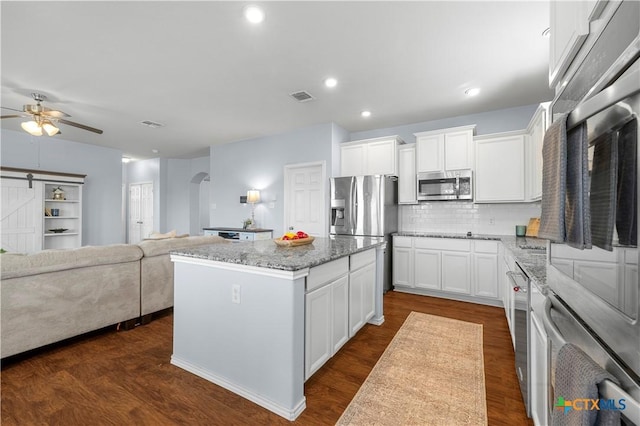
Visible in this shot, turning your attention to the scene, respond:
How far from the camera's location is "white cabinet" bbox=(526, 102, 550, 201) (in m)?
→ 3.01

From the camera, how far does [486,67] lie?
3.12 meters

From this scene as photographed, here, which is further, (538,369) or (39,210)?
(39,210)

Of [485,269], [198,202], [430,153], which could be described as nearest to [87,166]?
[198,202]

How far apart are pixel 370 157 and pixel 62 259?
4202 millimetres

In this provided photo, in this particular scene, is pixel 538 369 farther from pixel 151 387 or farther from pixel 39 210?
pixel 39 210

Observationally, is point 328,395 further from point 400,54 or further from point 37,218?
point 37,218

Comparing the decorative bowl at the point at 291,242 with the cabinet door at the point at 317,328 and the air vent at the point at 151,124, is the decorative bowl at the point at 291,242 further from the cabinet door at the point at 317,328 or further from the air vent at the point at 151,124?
the air vent at the point at 151,124

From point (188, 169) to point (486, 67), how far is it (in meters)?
7.86

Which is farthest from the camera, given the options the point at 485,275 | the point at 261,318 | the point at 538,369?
the point at 485,275

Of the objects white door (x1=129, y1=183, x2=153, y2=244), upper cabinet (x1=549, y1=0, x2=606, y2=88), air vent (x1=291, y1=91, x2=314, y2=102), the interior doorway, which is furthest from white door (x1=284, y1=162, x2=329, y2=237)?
white door (x1=129, y1=183, x2=153, y2=244)

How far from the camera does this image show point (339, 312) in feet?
7.59

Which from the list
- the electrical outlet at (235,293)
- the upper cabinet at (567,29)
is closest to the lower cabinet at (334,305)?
the electrical outlet at (235,293)

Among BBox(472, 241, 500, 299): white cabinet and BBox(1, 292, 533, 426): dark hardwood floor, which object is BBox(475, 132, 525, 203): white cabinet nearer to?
BBox(472, 241, 500, 299): white cabinet

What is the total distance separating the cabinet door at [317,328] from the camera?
1906 mm
